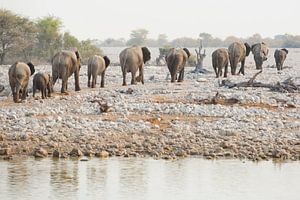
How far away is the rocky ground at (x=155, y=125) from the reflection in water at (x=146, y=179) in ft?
2.04

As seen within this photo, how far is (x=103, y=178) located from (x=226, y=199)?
2587 mm

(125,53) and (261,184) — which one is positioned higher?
(125,53)

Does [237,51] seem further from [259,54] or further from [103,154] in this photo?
[103,154]

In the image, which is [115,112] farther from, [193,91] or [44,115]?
[193,91]

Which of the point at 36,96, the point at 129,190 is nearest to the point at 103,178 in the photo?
the point at 129,190

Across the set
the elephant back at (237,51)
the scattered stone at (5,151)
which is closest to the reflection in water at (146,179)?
the scattered stone at (5,151)

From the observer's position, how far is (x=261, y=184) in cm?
1705

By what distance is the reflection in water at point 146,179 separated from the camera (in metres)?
15.9

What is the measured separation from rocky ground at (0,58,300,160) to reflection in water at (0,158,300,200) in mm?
623

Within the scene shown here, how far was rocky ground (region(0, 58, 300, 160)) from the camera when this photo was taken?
19.3 meters

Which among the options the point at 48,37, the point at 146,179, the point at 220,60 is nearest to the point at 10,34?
the point at 48,37

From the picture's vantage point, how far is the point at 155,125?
2133 cm

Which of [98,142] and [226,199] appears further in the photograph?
[98,142]

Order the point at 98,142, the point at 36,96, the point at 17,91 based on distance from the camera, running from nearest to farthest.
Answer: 1. the point at 98,142
2. the point at 17,91
3. the point at 36,96
